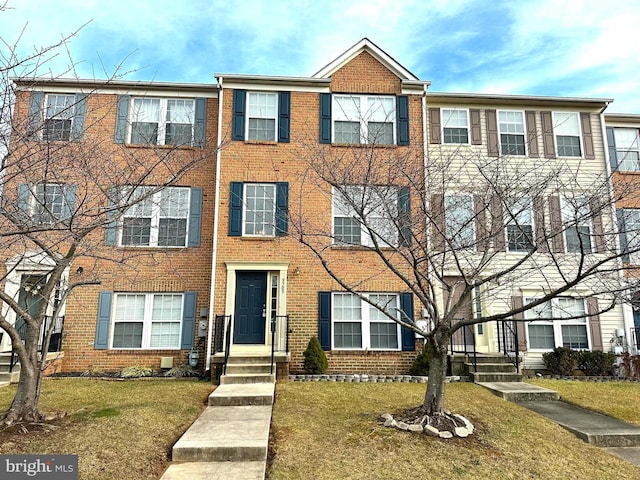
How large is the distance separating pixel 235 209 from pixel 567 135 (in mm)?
10125

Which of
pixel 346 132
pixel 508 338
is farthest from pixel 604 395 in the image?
pixel 346 132

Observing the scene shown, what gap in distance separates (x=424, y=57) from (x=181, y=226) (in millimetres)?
7314

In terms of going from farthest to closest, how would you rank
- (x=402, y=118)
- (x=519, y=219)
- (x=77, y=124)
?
(x=402, y=118) → (x=519, y=219) → (x=77, y=124)

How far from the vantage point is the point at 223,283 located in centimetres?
1081

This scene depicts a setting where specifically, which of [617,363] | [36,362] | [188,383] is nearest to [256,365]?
[188,383]

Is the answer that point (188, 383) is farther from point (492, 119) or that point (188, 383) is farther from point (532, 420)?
point (492, 119)

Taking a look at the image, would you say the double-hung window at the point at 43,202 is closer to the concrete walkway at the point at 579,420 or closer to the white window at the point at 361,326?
the white window at the point at 361,326

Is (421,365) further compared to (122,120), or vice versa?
(122,120)

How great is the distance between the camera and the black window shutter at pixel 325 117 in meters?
11.7

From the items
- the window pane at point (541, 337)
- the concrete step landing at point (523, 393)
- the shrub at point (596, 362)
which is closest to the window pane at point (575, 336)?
the window pane at point (541, 337)

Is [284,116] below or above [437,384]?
above

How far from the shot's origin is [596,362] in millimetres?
11297

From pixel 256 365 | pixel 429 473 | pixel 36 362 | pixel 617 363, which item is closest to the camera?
pixel 429 473

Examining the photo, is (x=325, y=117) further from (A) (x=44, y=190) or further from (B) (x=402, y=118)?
(A) (x=44, y=190)
